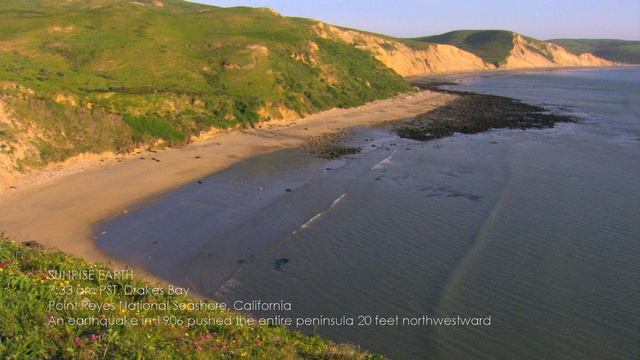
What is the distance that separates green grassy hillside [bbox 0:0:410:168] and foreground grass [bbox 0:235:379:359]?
22026mm

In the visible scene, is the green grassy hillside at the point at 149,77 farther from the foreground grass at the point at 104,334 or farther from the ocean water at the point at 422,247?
the foreground grass at the point at 104,334

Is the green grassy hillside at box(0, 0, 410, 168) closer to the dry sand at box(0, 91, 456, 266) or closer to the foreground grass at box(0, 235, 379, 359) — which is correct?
the dry sand at box(0, 91, 456, 266)

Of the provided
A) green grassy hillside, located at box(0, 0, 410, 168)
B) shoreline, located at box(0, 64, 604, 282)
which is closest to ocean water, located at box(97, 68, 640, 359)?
shoreline, located at box(0, 64, 604, 282)

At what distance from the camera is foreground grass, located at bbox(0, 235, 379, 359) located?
8375mm

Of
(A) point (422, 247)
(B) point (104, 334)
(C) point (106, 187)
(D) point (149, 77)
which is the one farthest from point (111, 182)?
(B) point (104, 334)

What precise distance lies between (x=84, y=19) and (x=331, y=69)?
30694mm

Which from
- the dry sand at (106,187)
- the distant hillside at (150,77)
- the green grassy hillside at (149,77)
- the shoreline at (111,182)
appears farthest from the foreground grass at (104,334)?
the green grassy hillside at (149,77)

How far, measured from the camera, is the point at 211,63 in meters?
57.6

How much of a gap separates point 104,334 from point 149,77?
142 feet

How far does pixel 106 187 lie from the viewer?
28.7 meters

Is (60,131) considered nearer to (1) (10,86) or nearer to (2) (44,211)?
(1) (10,86)

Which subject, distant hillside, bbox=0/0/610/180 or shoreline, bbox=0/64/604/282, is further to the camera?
distant hillside, bbox=0/0/610/180

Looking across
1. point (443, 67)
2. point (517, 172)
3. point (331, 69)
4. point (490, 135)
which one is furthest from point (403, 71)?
point (517, 172)

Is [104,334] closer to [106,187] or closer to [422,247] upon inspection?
[422,247]
